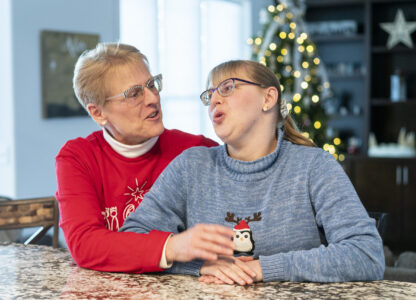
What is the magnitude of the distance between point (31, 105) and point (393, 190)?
3.51 meters

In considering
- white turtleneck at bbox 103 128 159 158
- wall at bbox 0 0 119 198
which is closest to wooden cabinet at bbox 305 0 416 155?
wall at bbox 0 0 119 198

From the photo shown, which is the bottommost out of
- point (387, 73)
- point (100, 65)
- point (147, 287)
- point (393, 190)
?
point (393, 190)

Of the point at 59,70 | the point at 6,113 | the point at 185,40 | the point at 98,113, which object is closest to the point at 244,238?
the point at 98,113

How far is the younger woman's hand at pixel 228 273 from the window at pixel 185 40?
404cm

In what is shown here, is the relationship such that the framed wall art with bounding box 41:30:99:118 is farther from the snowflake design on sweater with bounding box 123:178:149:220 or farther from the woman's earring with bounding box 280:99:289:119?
the woman's earring with bounding box 280:99:289:119

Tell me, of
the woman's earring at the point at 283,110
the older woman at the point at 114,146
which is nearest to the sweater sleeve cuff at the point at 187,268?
the older woman at the point at 114,146

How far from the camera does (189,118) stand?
230 inches

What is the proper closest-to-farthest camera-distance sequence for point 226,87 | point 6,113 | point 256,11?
point 226,87 < point 6,113 < point 256,11

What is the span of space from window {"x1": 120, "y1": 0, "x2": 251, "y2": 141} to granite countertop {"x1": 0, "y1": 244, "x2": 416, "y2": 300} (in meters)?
3.97

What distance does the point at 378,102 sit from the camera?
5879 mm

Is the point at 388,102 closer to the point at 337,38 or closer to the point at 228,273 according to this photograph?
the point at 337,38

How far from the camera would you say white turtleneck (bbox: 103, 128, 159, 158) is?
171 centimetres

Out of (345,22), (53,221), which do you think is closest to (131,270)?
(53,221)

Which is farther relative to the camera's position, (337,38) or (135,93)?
(337,38)
